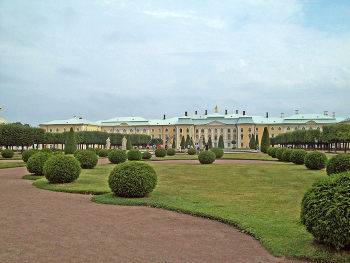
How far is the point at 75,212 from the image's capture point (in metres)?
7.23

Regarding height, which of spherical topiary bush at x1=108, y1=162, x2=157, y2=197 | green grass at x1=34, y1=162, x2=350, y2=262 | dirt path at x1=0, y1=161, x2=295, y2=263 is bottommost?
dirt path at x1=0, y1=161, x2=295, y2=263

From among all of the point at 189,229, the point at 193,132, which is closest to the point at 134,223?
the point at 189,229

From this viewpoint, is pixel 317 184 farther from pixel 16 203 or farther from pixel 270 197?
pixel 16 203

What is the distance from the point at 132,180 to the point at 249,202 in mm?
3133

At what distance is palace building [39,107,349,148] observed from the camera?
84.5 m

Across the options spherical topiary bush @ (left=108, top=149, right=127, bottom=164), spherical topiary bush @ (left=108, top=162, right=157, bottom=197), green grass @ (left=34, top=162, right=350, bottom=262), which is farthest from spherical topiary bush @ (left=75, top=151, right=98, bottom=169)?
spherical topiary bush @ (left=108, top=162, right=157, bottom=197)

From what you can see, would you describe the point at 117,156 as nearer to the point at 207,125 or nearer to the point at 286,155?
the point at 286,155

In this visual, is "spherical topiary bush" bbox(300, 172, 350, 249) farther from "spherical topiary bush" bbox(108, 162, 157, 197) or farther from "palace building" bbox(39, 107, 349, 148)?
"palace building" bbox(39, 107, 349, 148)

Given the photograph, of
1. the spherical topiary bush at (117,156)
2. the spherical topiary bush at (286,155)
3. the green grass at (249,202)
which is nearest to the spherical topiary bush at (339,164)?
the green grass at (249,202)

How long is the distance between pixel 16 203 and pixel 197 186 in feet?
18.6

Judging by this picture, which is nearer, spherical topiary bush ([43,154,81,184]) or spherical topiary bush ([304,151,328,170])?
spherical topiary bush ([43,154,81,184])

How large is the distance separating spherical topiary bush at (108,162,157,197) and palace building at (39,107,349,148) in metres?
74.1

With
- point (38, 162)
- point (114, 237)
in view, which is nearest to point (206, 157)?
point (38, 162)

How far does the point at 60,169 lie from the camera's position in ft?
37.3
